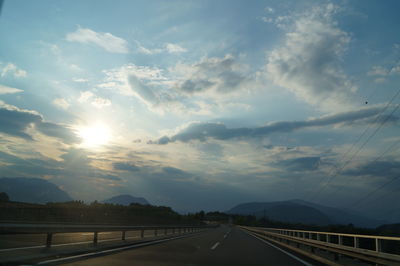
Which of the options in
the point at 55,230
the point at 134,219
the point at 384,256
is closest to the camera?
the point at 384,256

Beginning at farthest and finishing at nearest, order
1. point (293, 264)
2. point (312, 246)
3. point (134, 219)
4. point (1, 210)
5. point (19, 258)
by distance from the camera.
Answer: point (134, 219), point (1, 210), point (312, 246), point (293, 264), point (19, 258)

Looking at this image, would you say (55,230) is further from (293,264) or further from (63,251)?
(293,264)

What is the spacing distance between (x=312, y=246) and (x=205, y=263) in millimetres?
7357

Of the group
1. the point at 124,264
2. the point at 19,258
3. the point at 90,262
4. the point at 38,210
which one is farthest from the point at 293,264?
the point at 38,210

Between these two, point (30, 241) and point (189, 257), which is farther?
point (30, 241)

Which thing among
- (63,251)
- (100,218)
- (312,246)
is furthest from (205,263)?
(100,218)

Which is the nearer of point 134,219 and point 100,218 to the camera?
point 100,218

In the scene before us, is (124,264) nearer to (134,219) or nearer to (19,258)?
(19,258)

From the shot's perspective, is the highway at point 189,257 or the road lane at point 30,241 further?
the road lane at point 30,241

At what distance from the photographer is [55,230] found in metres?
9.93

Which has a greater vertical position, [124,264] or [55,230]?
[55,230]

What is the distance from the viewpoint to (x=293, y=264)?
11133mm

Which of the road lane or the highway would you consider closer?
the highway

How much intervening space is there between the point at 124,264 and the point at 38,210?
77.6ft
